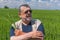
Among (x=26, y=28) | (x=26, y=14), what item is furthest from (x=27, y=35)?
(x=26, y=14)

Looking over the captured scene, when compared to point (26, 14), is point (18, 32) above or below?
below

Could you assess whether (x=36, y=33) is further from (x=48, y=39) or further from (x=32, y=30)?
Result: (x=48, y=39)

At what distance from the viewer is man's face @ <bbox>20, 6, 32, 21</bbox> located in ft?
7.18

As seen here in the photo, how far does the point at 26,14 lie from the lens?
7.21 ft

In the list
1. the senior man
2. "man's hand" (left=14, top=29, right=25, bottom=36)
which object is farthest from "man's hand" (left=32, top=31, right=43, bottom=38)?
"man's hand" (left=14, top=29, right=25, bottom=36)

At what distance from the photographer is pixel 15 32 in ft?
7.08

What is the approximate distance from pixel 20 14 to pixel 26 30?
0.48 feet

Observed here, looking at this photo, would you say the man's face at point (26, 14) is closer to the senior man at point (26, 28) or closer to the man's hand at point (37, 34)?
the senior man at point (26, 28)

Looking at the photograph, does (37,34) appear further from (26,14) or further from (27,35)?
(26,14)

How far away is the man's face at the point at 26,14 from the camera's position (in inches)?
86.1

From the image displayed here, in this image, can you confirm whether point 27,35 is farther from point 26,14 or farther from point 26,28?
point 26,14

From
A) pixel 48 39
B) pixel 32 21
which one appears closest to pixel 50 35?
pixel 48 39

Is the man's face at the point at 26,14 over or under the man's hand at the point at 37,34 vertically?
over

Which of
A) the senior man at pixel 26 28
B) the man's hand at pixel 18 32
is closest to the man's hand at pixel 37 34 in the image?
the senior man at pixel 26 28
